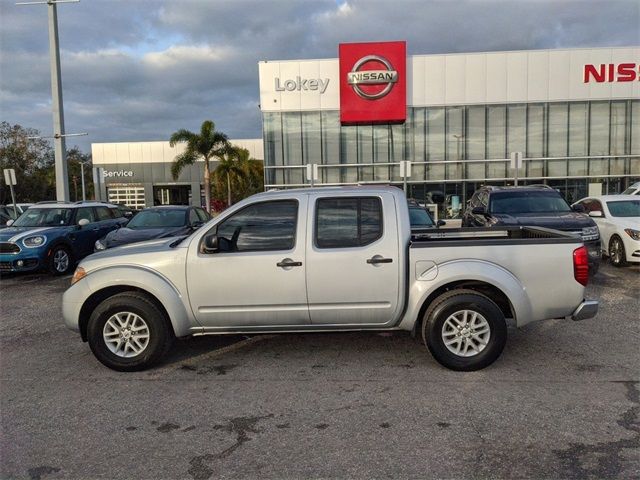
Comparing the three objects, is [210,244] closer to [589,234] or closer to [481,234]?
[481,234]

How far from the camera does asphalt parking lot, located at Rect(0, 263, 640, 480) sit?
133 inches

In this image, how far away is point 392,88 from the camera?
29.6m

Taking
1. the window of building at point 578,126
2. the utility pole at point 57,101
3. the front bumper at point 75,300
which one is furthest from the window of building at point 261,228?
the window of building at point 578,126

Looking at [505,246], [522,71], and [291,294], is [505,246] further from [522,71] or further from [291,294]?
[522,71]

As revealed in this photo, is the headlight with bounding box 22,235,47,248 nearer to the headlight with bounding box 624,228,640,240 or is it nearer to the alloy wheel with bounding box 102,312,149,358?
the alloy wheel with bounding box 102,312,149,358

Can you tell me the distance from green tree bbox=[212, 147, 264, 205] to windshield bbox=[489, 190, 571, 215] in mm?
28879

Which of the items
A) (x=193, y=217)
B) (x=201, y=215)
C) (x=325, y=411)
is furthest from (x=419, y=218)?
(x=325, y=411)

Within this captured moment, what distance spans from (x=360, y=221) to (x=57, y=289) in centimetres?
770

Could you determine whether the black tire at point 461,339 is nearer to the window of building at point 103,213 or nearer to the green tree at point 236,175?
the window of building at point 103,213

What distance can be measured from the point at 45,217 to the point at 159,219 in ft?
9.25

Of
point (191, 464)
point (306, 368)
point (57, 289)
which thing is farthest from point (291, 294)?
point (57, 289)

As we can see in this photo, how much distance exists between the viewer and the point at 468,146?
30.4m

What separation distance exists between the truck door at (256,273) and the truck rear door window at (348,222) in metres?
0.19

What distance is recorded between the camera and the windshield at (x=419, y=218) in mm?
11453
